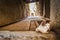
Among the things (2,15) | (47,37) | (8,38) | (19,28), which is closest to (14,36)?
(8,38)

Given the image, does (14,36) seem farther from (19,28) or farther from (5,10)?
(5,10)

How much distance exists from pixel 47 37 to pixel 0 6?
56.1 inches

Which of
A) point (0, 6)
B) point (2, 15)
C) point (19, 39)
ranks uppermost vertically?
point (0, 6)

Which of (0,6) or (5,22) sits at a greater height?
(0,6)

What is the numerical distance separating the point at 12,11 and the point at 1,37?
4.81 ft

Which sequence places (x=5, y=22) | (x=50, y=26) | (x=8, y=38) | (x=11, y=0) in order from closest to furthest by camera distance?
1. (x=8, y=38)
2. (x=50, y=26)
3. (x=5, y=22)
4. (x=11, y=0)

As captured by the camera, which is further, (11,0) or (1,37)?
(11,0)

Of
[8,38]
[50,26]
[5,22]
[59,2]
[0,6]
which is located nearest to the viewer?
[8,38]

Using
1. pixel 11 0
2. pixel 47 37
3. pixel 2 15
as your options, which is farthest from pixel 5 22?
pixel 47 37

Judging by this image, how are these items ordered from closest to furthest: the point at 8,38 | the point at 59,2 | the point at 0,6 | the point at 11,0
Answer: the point at 8,38
the point at 59,2
the point at 0,6
the point at 11,0

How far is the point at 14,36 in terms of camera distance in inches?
84.1

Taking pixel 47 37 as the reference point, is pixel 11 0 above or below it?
above

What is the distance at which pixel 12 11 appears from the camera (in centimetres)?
347

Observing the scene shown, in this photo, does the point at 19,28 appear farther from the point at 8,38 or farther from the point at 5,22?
the point at 8,38
